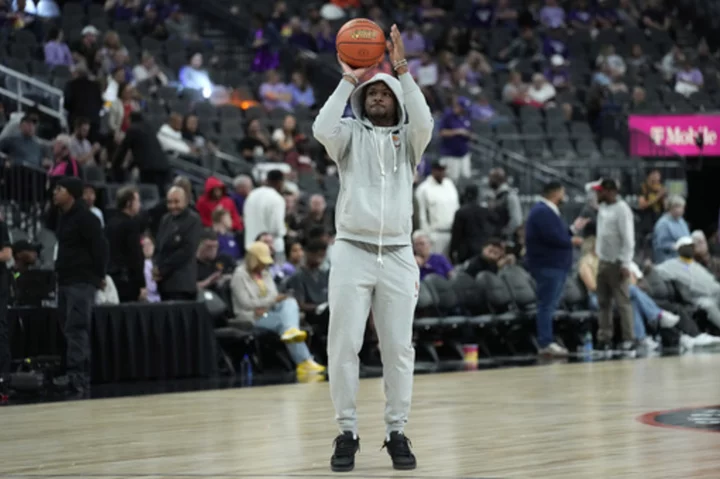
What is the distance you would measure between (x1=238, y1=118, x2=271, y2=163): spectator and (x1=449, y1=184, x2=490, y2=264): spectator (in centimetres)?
347

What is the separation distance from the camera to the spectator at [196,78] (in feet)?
74.1

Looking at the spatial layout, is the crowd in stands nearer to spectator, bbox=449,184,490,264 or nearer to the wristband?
spectator, bbox=449,184,490,264

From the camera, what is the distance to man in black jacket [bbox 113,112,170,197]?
17.7 metres

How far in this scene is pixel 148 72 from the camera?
21672mm

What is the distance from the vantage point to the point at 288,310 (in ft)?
47.7

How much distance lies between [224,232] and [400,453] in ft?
31.3

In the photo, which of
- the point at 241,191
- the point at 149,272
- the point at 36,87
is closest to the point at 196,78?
the point at 36,87

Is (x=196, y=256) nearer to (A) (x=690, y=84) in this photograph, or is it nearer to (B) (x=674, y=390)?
(B) (x=674, y=390)

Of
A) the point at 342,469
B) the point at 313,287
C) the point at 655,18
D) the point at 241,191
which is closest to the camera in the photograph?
the point at 342,469

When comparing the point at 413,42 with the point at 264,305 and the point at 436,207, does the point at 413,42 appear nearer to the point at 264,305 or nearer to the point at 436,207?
the point at 436,207

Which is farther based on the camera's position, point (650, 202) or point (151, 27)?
point (151, 27)

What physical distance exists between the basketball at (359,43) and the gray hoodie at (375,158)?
11 cm

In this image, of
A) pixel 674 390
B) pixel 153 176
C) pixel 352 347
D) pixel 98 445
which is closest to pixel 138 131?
pixel 153 176

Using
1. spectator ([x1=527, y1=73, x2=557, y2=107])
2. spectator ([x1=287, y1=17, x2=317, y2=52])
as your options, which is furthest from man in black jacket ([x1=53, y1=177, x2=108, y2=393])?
spectator ([x1=527, y1=73, x2=557, y2=107])
